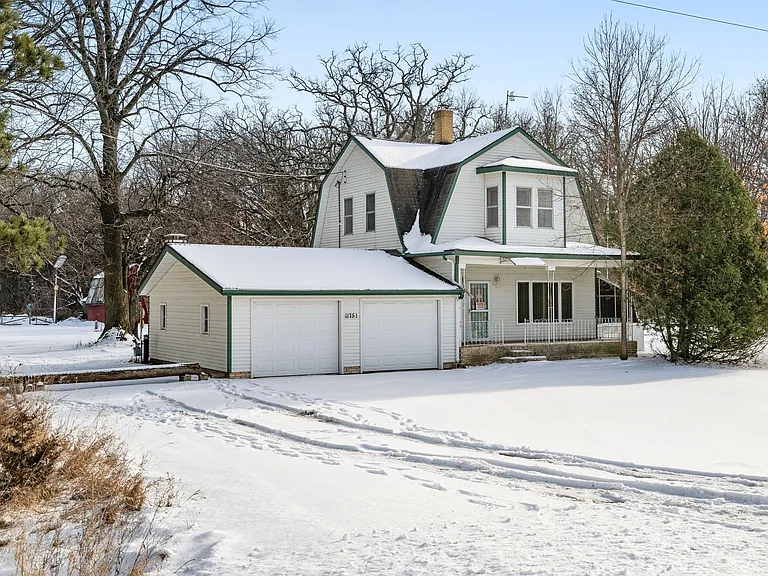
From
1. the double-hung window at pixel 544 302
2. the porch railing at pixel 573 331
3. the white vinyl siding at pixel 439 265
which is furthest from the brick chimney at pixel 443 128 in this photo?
the porch railing at pixel 573 331

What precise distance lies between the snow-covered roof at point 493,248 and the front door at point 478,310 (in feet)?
5.88

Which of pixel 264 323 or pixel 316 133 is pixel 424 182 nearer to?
pixel 264 323

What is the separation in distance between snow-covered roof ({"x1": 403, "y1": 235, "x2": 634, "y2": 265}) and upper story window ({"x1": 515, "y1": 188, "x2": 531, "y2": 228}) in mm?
864

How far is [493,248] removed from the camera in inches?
1025

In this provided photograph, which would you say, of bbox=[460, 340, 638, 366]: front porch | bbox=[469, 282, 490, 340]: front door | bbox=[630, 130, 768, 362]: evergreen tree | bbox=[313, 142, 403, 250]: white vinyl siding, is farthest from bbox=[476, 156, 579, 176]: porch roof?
bbox=[460, 340, 638, 366]: front porch

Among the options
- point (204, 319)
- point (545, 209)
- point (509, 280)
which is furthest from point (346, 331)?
point (545, 209)

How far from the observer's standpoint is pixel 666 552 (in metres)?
6.92

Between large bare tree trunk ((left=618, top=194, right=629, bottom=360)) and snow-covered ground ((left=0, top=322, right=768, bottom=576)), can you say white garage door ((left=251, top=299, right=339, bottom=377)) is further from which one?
large bare tree trunk ((left=618, top=194, right=629, bottom=360))

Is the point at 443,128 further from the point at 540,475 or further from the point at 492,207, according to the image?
the point at 540,475

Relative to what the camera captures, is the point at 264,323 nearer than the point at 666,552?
No

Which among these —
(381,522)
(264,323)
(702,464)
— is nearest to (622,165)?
(264,323)

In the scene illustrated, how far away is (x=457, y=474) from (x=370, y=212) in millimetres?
19144

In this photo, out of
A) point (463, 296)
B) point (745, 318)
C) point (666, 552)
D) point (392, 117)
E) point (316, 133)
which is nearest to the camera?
point (666, 552)

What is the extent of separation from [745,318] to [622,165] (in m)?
6.05
